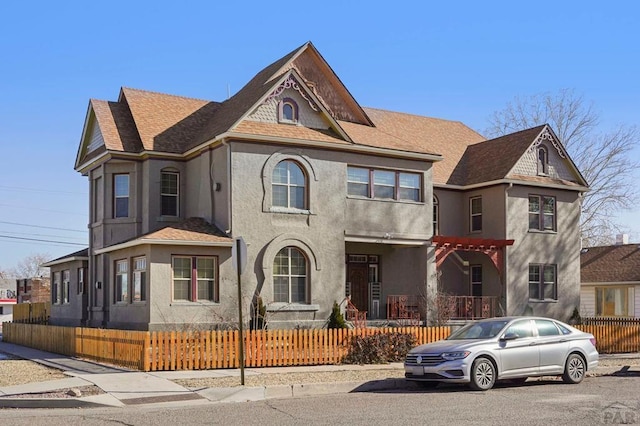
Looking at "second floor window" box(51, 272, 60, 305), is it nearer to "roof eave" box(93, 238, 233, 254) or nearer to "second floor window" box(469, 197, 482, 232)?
"roof eave" box(93, 238, 233, 254)

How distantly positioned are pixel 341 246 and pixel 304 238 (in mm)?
1568

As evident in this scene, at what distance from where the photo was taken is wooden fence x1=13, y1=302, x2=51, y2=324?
37781 mm

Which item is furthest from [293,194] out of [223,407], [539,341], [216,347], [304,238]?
[223,407]

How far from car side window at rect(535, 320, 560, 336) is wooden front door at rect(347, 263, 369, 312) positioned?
1346cm

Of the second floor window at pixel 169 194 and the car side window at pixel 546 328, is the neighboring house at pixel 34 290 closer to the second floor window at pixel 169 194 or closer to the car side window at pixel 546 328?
the second floor window at pixel 169 194

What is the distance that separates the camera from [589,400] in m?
14.6

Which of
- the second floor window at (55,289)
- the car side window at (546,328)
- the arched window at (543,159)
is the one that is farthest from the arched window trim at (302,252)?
the second floor window at (55,289)

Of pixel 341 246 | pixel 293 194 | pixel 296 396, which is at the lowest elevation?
pixel 296 396

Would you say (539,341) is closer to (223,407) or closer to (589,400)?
(589,400)

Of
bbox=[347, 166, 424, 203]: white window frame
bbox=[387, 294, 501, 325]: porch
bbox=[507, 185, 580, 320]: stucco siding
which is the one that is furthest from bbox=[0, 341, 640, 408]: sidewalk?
bbox=[507, 185, 580, 320]: stucco siding

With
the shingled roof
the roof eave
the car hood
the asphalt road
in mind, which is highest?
the roof eave

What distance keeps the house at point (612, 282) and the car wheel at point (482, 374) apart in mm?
26788

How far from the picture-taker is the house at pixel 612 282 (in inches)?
1610

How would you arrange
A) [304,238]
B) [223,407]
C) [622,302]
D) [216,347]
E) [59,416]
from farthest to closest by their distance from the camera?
[622,302] < [304,238] < [216,347] < [223,407] < [59,416]
